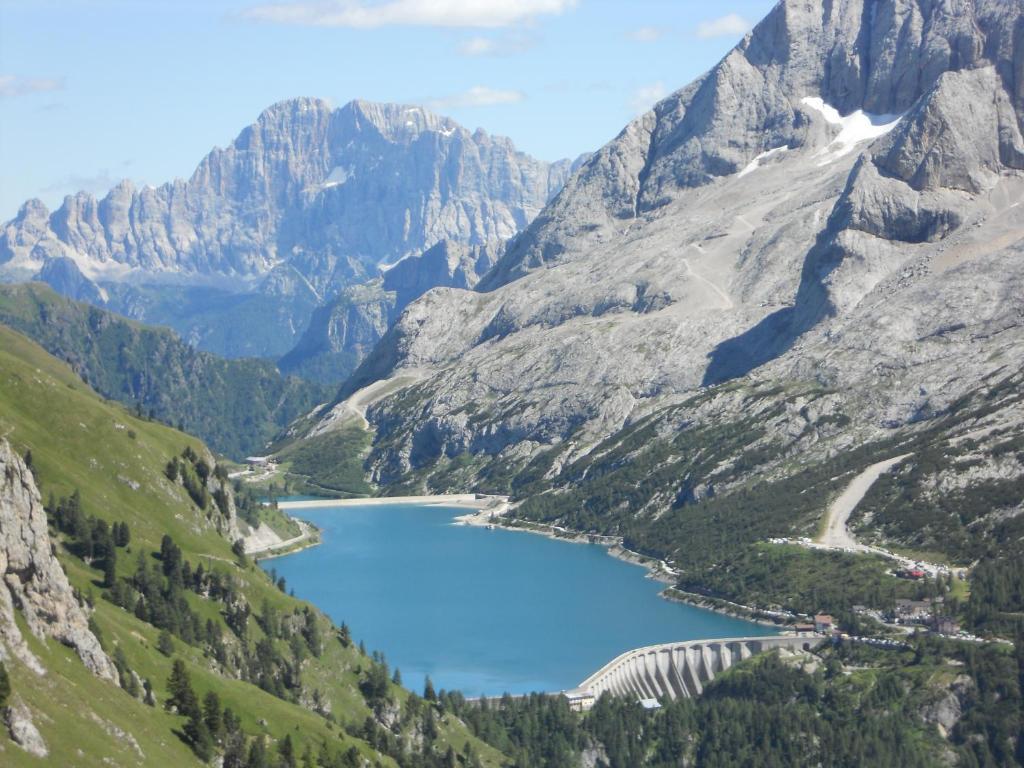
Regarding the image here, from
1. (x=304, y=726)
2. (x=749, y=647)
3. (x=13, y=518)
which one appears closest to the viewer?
(x=13, y=518)

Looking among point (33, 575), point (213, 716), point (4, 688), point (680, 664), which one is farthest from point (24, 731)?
point (680, 664)

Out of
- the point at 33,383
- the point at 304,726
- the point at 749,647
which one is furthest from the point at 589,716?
the point at 33,383

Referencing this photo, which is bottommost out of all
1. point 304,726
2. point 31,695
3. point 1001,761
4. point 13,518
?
point 1001,761

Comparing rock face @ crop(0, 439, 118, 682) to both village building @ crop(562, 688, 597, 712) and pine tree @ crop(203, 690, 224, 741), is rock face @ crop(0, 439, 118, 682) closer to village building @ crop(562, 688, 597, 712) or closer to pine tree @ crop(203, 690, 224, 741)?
Answer: pine tree @ crop(203, 690, 224, 741)

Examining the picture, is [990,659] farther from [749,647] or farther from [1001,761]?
[749,647]

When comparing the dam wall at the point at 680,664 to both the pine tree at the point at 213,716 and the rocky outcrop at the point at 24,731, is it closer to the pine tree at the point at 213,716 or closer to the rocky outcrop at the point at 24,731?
the pine tree at the point at 213,716

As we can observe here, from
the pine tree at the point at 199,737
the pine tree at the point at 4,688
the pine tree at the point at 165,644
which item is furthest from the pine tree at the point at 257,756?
the pine tree at the point at 4,688
